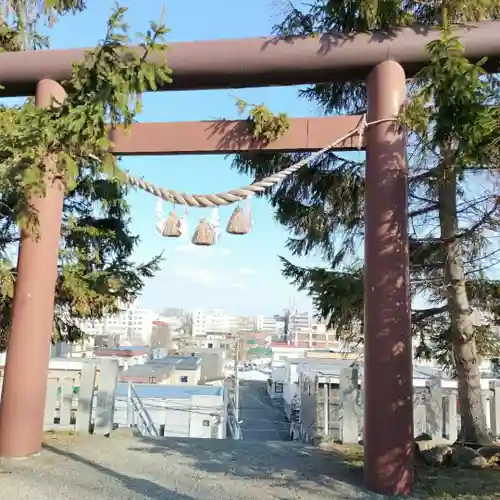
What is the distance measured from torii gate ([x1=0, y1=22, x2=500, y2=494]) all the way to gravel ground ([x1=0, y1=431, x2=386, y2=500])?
44 cm

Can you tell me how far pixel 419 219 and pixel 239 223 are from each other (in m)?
2.99

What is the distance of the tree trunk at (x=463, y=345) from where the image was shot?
19.9ft

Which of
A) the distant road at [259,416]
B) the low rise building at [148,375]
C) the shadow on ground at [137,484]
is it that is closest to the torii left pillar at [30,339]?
the shadow on ground at [137,484]

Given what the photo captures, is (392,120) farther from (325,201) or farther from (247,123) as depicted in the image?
(325,201)

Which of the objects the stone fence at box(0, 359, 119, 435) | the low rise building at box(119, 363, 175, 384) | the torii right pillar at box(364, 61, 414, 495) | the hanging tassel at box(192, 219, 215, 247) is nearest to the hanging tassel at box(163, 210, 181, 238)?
the hanging tassel at box(192, 219, 215, 247)

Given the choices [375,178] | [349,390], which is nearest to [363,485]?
[349,390]

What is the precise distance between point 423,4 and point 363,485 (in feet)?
17.5

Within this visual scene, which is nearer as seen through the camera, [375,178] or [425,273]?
[375,178]

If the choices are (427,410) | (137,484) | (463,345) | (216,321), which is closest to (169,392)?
(427,410)

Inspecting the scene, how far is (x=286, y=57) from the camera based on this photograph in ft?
17.5

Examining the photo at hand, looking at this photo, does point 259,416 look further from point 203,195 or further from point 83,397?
point 203,195

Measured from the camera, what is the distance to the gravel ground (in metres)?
4.30

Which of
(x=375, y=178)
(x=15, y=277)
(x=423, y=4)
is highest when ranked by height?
(x=423, y=4)

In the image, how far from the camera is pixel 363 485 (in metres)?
4.67
